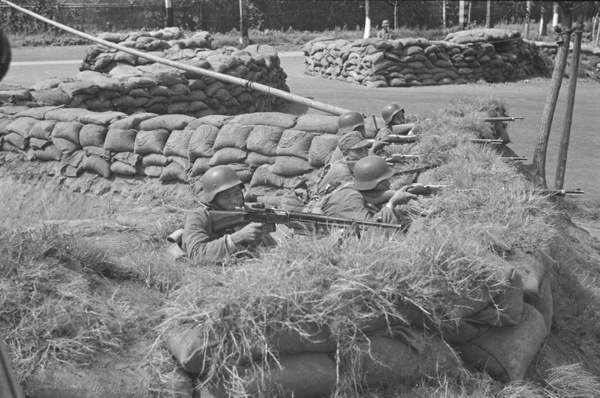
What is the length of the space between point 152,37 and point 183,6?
13.9 meters

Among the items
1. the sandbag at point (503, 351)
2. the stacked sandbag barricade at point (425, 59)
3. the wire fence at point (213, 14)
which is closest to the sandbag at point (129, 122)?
the sandbag at point (503, 351)

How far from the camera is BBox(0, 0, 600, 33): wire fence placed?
1145 inches

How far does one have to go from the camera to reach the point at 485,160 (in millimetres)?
6953

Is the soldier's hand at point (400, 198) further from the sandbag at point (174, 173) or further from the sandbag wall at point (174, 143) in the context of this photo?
the sandbag at point (174, 173)

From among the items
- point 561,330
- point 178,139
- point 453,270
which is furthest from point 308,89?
point 453,270

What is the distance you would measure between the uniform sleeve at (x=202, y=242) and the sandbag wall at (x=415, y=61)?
1452 cm

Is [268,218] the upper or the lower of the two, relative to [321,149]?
upper

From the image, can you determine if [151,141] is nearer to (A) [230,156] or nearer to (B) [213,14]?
(A) [230,156]

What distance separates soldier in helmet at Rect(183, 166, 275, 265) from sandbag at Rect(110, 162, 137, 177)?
4.82 m

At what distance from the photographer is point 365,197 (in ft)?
19.4

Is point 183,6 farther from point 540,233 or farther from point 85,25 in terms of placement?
point 540,233

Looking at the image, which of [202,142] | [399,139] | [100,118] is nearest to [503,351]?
[399,139]

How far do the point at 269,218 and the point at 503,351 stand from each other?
1.71 metres

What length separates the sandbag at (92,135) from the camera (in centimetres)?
998
